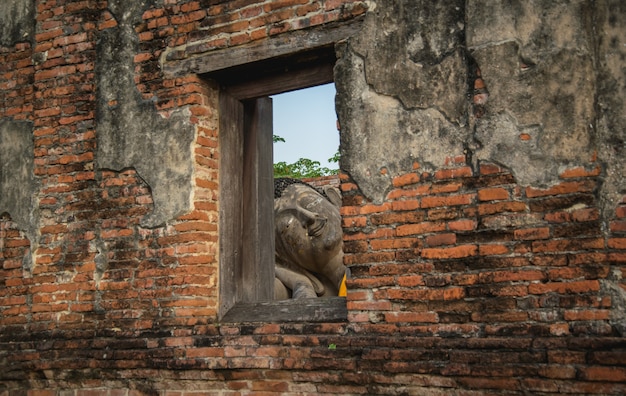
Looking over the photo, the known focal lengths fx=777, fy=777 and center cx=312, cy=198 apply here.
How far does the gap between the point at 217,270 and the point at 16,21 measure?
273 centimetres

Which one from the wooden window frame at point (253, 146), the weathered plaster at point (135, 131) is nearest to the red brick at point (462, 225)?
the wooden window frame at point (253, 146)

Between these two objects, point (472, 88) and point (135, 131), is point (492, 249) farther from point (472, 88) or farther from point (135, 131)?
point (135, 131)

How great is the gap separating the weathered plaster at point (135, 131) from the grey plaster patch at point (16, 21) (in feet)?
2.53

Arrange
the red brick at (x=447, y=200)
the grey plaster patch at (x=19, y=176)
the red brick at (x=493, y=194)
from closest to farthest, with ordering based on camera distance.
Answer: the red brick at (x=493, y=194), the red brick at (x=447, y=200), the grey plaster patch at (x=19, y=176)

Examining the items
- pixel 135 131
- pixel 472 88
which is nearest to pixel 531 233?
pixel 472 88

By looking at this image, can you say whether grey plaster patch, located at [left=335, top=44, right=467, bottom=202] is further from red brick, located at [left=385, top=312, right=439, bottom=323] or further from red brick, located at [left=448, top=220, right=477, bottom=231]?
red brick, located at [left=385, top=312, right=439, bottom=323]

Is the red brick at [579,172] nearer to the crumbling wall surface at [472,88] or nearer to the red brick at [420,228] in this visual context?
the crumbling wall surface at [472,88]

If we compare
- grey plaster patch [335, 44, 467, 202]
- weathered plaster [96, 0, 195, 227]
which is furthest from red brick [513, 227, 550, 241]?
weathered plaster [96, 0, 195, 227]

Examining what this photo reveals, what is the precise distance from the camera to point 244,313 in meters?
5.29

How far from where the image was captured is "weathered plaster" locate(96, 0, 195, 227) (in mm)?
5375

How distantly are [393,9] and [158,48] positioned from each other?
1797mm

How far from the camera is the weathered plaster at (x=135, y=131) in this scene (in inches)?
212

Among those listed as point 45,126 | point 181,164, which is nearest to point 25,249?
point 45,126

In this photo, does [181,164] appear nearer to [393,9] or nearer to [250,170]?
[250,170]
